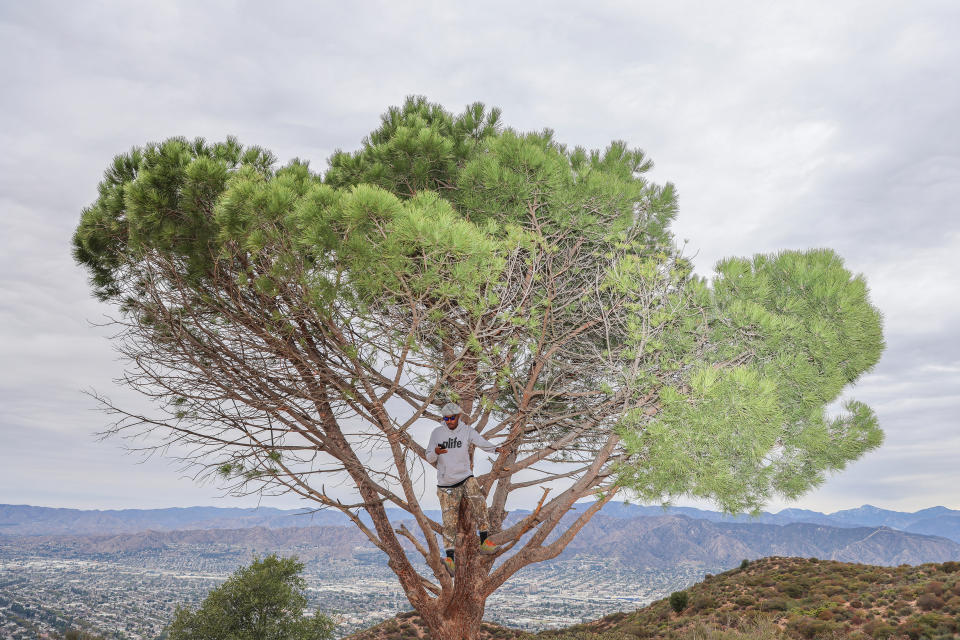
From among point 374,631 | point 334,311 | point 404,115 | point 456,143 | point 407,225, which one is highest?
point 404,115

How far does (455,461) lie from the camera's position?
7184 millimetres

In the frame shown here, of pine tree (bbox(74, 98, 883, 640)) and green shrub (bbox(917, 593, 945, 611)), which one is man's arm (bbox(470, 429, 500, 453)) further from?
green shrub (bbox(917, 593, 945, 611))

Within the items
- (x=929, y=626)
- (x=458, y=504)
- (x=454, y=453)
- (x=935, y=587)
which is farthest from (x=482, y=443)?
(x=935, y=587)

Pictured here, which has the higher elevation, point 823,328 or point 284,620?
point 823,328

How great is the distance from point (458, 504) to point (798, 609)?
55.6 ft

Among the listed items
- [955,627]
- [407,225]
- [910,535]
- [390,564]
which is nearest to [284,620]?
[390,564]

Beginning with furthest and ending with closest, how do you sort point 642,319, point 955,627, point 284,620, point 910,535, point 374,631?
point 910,535 → point 374,631 → point 284,620 → point 955,627 → point 642,319

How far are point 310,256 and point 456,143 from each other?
3848mm

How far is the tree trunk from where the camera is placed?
314 inches

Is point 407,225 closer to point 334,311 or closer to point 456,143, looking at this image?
point 334,311

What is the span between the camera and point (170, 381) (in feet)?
29.9

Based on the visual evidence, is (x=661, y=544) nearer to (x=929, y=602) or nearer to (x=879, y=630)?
(x=929, y=602)

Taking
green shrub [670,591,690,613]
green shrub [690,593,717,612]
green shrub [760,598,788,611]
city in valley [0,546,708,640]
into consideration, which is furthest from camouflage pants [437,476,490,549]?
green shrub [670,591,690,613]

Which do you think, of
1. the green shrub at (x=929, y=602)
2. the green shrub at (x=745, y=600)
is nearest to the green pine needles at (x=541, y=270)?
the green shrub at (x=929, y=602)
